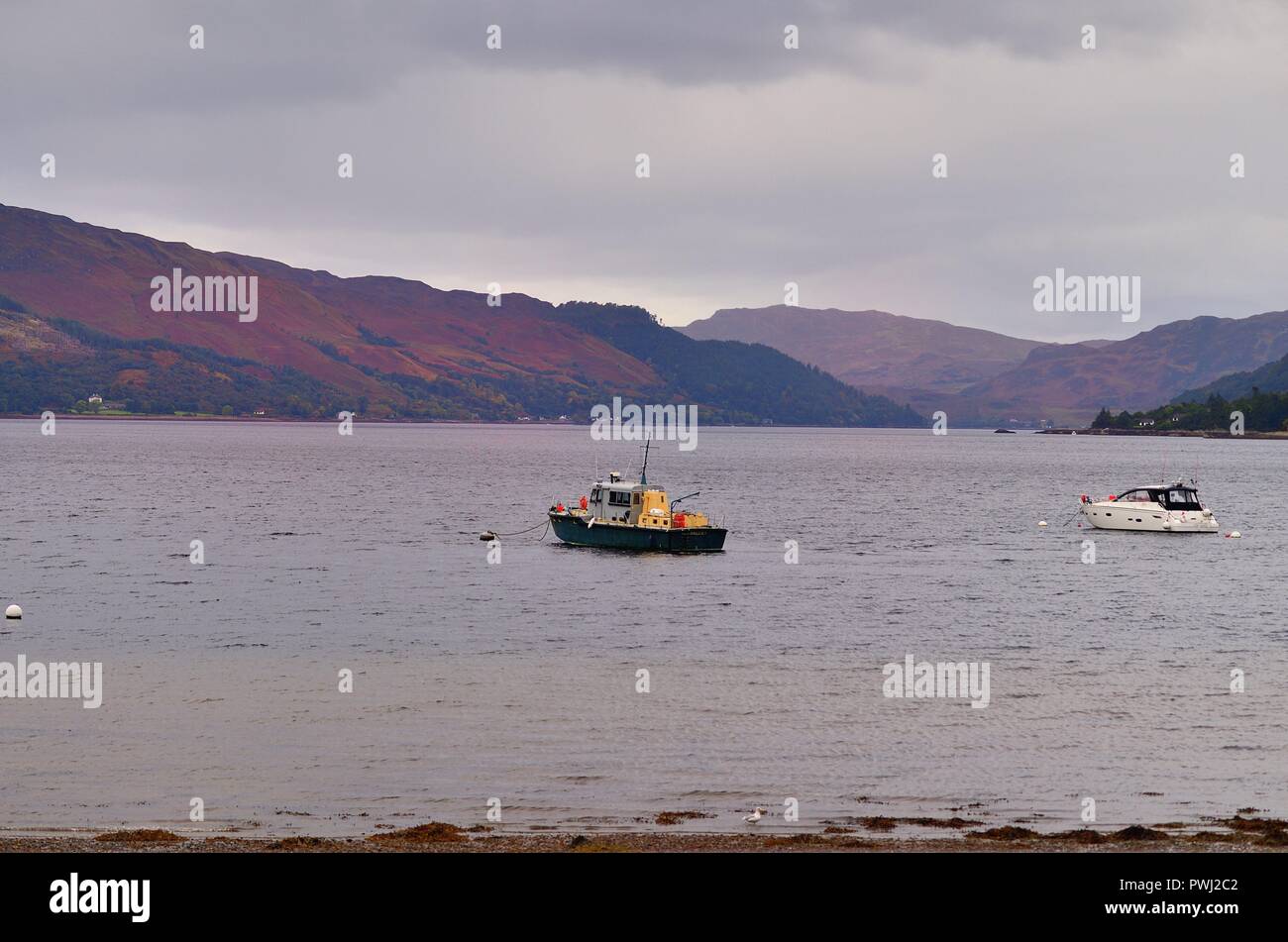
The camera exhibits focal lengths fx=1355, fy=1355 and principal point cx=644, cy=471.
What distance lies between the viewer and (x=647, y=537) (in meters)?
89.7

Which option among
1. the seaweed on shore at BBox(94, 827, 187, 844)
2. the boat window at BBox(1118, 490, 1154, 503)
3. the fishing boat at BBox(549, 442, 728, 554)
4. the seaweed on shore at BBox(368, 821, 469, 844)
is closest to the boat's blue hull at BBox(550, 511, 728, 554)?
the fishing boat at BBox(549, 442, 728, 554)

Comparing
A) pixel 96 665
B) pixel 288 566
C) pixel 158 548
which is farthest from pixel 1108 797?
pixel 158 548

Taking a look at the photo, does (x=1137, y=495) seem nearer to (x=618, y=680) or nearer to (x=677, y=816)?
(x=618, y=680)

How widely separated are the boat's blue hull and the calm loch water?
2.19 m

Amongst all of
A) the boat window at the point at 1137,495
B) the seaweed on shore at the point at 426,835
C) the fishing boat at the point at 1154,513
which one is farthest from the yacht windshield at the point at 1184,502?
the seaweed on shore at the point at 426,835

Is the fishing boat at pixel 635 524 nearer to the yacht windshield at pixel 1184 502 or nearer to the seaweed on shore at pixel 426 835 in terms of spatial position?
the yacht windshield at pixel 1184 502

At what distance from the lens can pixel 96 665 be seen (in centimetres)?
4531

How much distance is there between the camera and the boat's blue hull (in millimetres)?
89688

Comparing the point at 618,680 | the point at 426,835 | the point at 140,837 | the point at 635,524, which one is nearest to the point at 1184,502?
the point at 635,524

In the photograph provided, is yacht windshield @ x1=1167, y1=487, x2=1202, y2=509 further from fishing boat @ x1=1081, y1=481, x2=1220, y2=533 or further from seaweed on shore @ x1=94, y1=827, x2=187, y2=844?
seaweed on shore @ x1=94, y1=827, x2=187, y2=844

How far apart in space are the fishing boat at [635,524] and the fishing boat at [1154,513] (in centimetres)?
4082

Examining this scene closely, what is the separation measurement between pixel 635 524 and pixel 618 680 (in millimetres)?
45999
